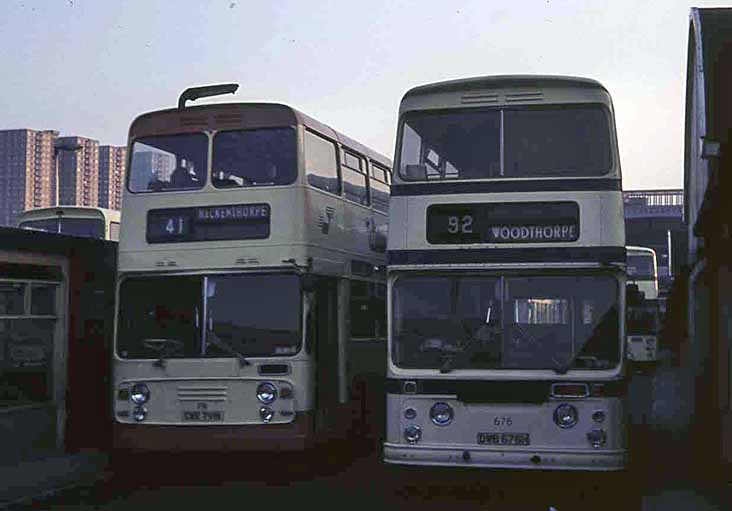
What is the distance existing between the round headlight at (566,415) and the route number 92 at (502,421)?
0.47 m

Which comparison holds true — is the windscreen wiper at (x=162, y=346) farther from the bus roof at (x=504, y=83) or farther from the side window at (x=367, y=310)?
the bus roof at (x=504, y=83)

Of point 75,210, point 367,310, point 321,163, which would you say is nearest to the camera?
point 321,163

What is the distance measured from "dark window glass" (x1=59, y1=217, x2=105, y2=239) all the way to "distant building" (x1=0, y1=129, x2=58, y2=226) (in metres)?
42.7

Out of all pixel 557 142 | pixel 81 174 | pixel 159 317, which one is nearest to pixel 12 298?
pixel 159 317

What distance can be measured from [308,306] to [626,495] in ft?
14.0

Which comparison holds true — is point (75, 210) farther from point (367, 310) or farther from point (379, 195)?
point (367, 310)

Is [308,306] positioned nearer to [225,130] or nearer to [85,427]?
[225,130]

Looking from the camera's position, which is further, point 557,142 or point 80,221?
point 80,221

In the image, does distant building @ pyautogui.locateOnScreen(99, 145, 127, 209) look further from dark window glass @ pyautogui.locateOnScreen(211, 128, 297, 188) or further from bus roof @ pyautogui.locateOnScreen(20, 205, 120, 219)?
dark window glass @ pyautogui.locateOnScreen(211, 128, 297, 188)

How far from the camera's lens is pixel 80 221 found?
2688 centimetres

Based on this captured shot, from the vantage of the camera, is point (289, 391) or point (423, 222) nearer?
point (423, 222)

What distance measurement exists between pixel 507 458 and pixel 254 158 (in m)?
4.90

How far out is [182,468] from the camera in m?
15.6

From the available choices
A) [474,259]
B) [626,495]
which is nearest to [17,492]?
[474,259]
